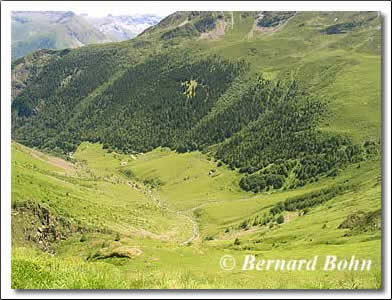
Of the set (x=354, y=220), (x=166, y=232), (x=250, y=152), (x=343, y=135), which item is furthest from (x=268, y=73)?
(x=354, y=220)

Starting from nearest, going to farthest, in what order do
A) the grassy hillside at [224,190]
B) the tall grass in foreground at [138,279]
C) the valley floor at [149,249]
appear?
the tall grass in foreground at [138,279], the valley floor at [149,249], the grassy hillside at [224,190]

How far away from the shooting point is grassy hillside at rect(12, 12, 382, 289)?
17547 millimetres

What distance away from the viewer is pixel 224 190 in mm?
A: 114062

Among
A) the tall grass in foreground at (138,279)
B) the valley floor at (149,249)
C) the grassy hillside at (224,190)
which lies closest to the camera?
the tall grass in foreground at (138,279)

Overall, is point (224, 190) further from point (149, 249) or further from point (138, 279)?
point (138, 279)

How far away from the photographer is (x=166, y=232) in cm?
5256

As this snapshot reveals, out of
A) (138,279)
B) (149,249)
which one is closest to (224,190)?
(149,249)

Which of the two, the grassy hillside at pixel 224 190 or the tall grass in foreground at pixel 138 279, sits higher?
the tall grass in foreground at pixel 138 279

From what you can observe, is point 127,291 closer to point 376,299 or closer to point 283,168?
point 376,299

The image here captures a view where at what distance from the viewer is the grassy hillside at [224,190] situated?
1755 cm

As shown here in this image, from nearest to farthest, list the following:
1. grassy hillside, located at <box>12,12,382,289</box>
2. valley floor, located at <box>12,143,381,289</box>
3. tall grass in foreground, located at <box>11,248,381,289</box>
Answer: tall grass in foreground, located at <box>11,248,381,289</box>, valley floor, located at <box>12,143,381,289</box>, grassy hillside, located at <box>12,12,382,289</box>

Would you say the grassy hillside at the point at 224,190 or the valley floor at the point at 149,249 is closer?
the valley floor at the point at 149,249

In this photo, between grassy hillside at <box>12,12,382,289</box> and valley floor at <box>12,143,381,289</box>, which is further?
grassy hillside at <box>12,12,382,289</box>

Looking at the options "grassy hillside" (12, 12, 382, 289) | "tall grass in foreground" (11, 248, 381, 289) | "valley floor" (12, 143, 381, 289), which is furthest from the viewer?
"grassy hillside" (12, 12, 382, 289)
